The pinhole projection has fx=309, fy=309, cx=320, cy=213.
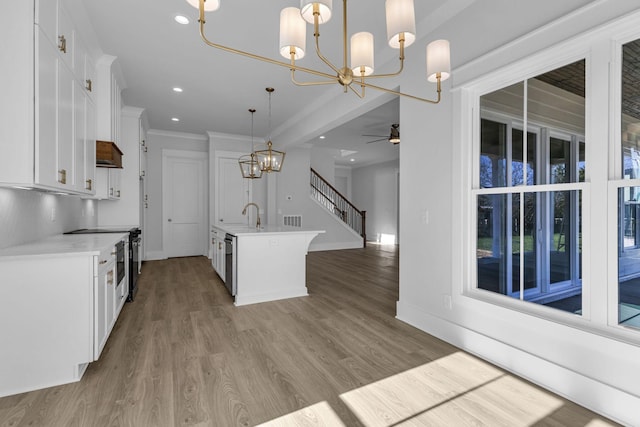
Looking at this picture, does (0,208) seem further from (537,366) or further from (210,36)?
(537,366)

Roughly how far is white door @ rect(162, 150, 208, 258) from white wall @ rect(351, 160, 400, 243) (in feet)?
20.0

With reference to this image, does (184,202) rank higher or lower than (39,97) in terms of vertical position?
lower

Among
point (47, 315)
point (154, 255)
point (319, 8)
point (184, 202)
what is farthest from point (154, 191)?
point (319, 8)

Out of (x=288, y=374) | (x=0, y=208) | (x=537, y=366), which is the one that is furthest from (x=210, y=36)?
(x=537, y=366)

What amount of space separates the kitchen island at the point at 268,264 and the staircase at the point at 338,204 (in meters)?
5.17

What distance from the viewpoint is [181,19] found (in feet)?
9.69

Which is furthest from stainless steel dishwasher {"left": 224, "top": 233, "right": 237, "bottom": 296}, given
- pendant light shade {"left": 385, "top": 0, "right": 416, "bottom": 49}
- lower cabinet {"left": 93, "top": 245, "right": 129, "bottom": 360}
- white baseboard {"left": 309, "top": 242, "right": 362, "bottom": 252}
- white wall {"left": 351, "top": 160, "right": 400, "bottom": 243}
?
white wall {"left": 351, "top": 160, "right": 400, "bottom": 243}

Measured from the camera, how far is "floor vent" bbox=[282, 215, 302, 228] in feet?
26.5

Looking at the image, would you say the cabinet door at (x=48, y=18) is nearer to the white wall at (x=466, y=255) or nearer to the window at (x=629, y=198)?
the white wall at (x=466, y=255)

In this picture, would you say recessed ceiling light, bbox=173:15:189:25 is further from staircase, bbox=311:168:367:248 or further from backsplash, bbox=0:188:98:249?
staircase, bbox=311:168:367:248

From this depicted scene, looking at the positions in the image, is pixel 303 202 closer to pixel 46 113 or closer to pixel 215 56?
pixel 215 56

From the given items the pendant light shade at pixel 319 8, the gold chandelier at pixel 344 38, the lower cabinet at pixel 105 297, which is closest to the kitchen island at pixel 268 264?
the lower cabinet at pixel 105 297

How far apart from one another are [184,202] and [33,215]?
4569mm

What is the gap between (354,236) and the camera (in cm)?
917
